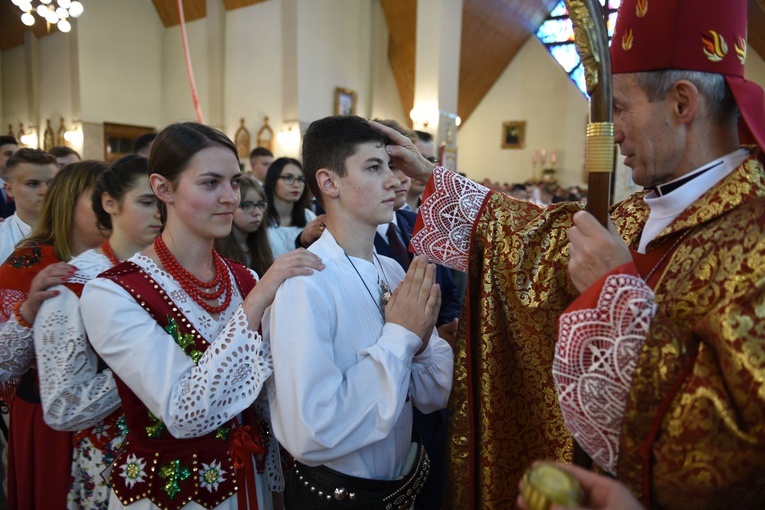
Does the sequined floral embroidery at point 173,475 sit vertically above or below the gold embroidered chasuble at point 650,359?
below

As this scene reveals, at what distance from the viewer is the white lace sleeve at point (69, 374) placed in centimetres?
167

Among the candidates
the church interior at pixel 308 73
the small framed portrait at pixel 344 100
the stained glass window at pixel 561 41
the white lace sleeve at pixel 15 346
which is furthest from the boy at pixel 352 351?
the stained glass window at pixel 561 41

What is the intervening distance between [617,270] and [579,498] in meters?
0.48

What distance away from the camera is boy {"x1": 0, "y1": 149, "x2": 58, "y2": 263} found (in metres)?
3.23

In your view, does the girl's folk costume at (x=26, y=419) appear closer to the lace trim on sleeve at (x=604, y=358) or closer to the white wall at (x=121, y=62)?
the lace trim on sleeve at (x=604, y=358)

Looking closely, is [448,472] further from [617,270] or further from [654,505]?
[617,270]

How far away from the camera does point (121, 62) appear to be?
1336cm

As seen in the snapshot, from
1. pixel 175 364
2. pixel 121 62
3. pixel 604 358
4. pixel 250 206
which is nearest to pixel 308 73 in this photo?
pixel 121 62

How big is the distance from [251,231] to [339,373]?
2.31 metres

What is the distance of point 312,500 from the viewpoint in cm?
143

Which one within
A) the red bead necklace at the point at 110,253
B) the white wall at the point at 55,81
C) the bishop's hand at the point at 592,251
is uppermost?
the white wall at the point at 55,81

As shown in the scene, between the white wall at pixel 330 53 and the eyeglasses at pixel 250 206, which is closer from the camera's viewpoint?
the eyeglasses at pixel 250 206

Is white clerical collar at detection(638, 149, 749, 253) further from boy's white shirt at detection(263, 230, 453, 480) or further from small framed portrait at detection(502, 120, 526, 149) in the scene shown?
small framed portrait at detection(502, 120, 526, 149)

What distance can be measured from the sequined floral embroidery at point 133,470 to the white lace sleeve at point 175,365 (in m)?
0.19
